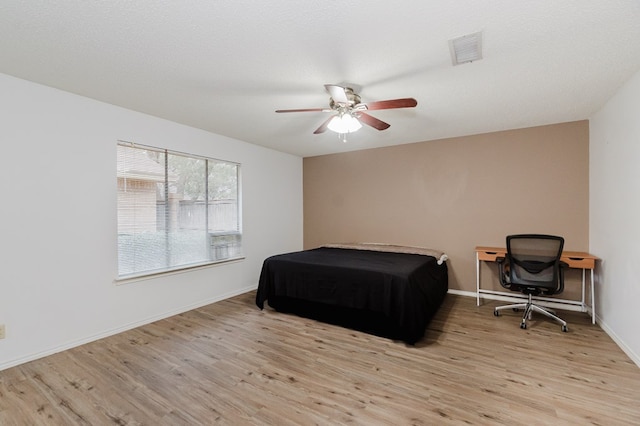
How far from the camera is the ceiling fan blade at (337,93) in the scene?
2.21 metres

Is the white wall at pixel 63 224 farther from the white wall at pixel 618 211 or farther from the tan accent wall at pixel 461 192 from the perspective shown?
the white wall at pixel 618 211

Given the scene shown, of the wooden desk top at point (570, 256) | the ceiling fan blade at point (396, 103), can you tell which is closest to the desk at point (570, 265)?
the wooden desk top at point (570, 256)

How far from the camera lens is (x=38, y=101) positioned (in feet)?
8.25

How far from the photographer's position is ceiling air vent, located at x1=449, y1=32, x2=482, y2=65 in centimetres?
185

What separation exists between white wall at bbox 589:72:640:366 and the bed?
1.59 meters

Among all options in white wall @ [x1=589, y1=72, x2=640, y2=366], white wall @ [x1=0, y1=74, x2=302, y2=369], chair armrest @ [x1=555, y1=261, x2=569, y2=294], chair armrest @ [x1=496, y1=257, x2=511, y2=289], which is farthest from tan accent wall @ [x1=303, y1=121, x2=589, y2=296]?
white wall @ [x1=0, y1=74, x2=302, y2=369]

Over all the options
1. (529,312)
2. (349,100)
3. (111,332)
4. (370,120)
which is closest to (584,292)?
(529,312)

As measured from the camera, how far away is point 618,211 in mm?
2723

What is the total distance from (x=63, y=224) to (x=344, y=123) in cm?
277

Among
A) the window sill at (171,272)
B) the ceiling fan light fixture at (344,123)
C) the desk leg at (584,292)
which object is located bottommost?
the desk leg at (584,292)

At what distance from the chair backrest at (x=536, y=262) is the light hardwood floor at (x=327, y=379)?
470mm

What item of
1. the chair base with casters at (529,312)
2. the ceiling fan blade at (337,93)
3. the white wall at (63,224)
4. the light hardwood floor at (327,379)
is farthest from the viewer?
the chair base with casters at (529,312)

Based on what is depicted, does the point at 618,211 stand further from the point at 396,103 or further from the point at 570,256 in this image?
the point at 396,103

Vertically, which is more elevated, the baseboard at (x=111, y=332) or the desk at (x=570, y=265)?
the desk at (x=570, y=265)
